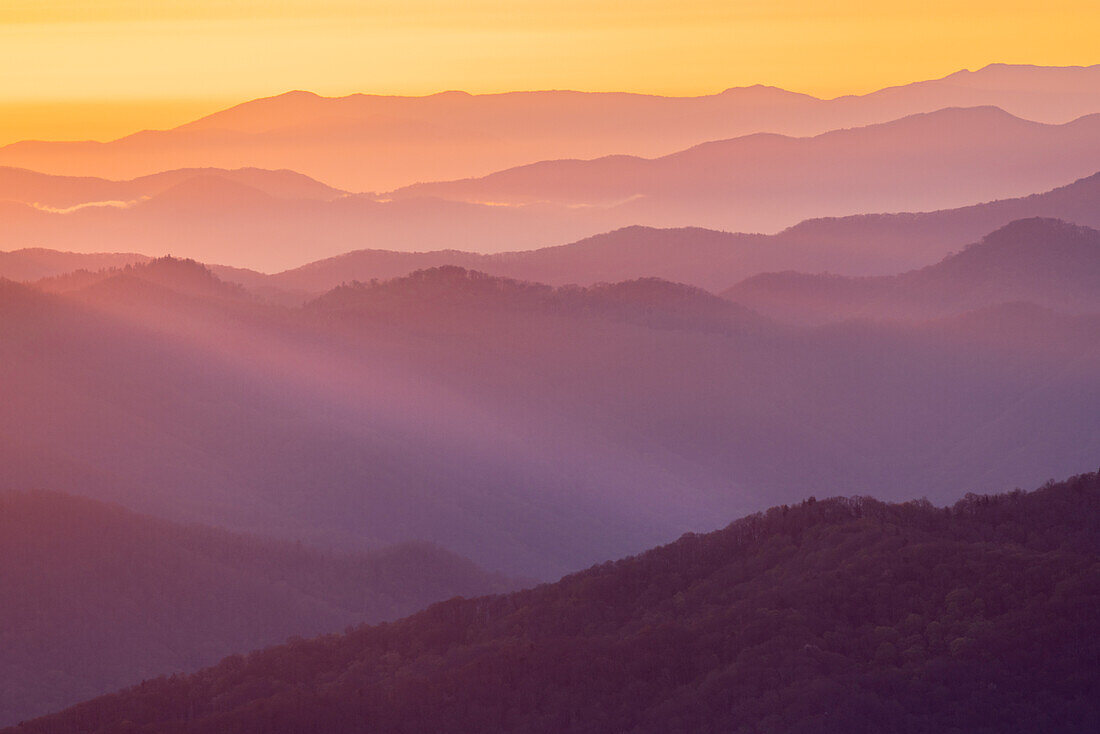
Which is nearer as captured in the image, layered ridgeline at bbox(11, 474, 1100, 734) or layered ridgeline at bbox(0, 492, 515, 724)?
A: layered ridgeline at bbox(11, 474, 1100, 734)

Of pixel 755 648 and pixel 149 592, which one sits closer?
pixel 755 648

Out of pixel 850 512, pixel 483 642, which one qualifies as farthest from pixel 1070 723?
pixel 483 642

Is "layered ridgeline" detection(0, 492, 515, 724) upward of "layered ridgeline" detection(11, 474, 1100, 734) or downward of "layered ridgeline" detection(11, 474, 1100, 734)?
upward

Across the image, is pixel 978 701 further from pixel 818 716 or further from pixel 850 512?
pixel 850 512

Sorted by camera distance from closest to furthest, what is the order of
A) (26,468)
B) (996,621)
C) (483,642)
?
1. (996,621)
2. (483,642)
3. (26,468)

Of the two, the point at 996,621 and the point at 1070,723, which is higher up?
the point at 996,621
